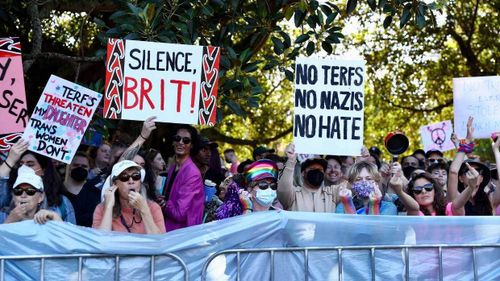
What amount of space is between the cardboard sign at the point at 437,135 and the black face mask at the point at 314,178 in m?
5.43

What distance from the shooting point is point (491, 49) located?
2048cm

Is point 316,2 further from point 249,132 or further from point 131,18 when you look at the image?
point 249,132

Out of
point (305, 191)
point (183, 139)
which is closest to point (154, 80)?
point (183, 139)

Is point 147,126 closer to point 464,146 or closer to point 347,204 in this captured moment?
point 347,204

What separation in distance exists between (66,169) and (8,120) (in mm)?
1392

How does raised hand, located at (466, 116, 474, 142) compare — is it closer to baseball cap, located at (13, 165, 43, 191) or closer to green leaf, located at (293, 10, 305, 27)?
green leaf, located at (293, 10, 305, 27)

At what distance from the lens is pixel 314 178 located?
31.1 ft

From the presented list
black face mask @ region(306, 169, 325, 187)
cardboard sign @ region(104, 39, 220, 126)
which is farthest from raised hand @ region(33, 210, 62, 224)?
black face mask @ region(306, 169, 325, 187)

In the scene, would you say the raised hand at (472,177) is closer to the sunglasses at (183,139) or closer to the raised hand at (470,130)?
the raised hand at (470,130)

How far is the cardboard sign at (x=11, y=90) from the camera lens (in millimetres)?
9453

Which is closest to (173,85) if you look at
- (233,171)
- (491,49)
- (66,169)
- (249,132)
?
(66,169)

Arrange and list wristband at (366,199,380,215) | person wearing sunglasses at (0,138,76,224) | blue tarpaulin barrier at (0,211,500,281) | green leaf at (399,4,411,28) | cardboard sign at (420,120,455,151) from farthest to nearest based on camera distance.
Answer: cardboard sign at (420,120,455,151), green leaf at (399,4,411,28), wristband at (366,199,380,215), person wearing sunglasses at (0,138,76,224), blue tarpaulin barrier at (0,211,500,281)

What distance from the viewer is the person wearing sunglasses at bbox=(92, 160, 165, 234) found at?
785cm

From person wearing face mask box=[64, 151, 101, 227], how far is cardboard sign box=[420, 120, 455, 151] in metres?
5.67
